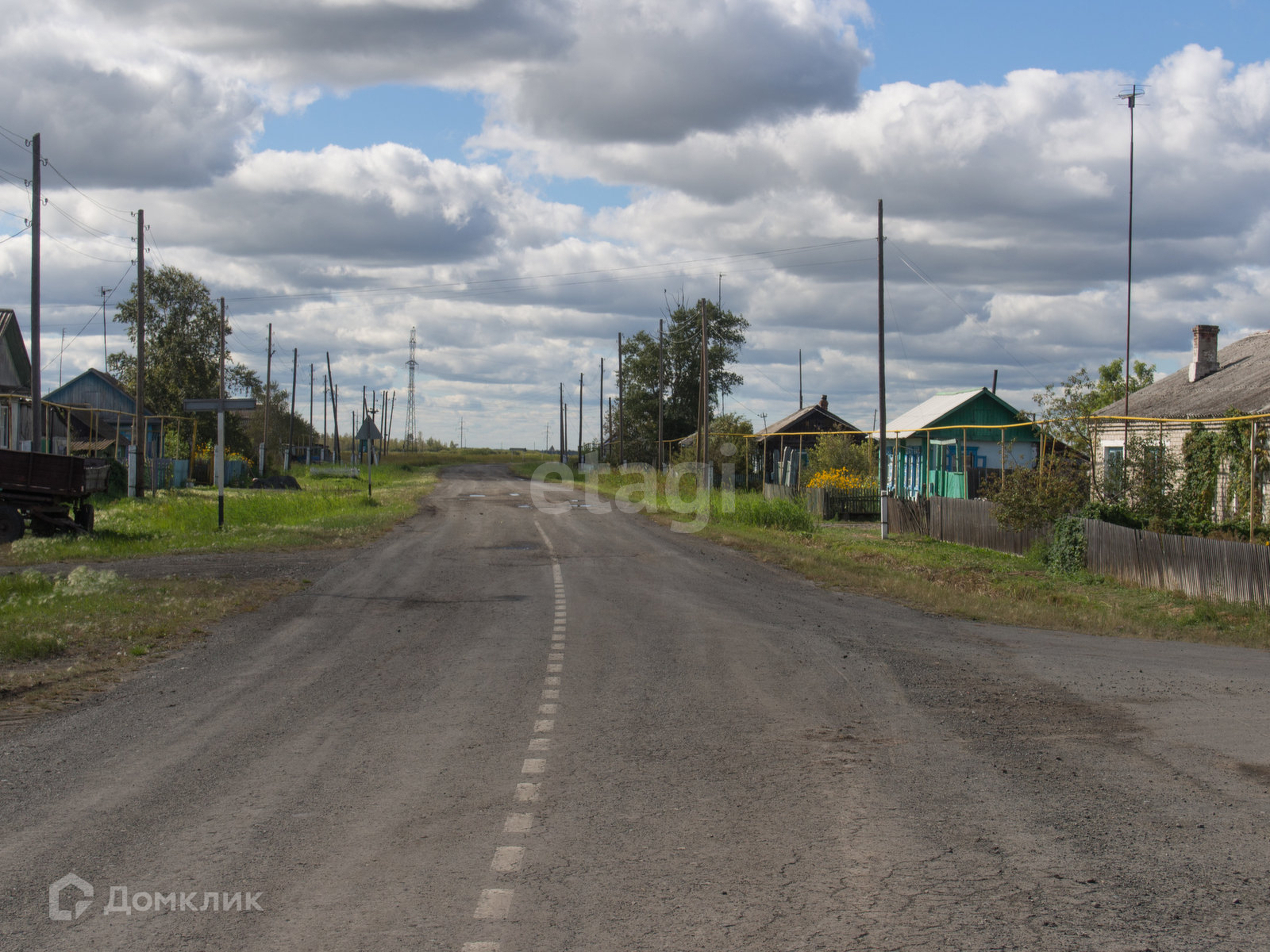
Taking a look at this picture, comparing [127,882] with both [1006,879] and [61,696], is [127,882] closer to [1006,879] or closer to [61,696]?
[1006,879]

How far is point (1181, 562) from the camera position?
16062 mm

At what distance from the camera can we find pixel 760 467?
52.0m

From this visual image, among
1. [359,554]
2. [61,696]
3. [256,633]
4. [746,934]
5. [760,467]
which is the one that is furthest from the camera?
[760,467]

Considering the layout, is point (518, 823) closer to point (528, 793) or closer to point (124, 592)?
point (528, 793)

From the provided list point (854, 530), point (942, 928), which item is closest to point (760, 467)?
point (854, 530)

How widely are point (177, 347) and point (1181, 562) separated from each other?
64.3 metres

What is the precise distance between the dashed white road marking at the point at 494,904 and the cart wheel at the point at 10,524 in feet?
67.8

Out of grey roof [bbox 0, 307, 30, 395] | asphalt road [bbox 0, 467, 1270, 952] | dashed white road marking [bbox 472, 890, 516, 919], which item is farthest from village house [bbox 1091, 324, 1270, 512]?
grey roof [bbox 0, 307, 30, 395]

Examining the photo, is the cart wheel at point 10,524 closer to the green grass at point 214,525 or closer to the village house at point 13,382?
the green grass at point 214,525

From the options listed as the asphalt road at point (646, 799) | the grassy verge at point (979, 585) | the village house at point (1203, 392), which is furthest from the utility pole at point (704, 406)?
the asphalt road at point (646, 799)

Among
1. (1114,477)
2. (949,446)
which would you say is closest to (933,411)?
(949,446)

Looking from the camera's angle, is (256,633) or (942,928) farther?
(256,633)

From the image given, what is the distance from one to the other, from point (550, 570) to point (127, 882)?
46.1 ft

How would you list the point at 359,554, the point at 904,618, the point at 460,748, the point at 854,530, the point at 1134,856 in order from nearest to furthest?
the point at 1134,856
the point at 460,748
the point at 904,618
the point at 359,554
the point at 854,530
